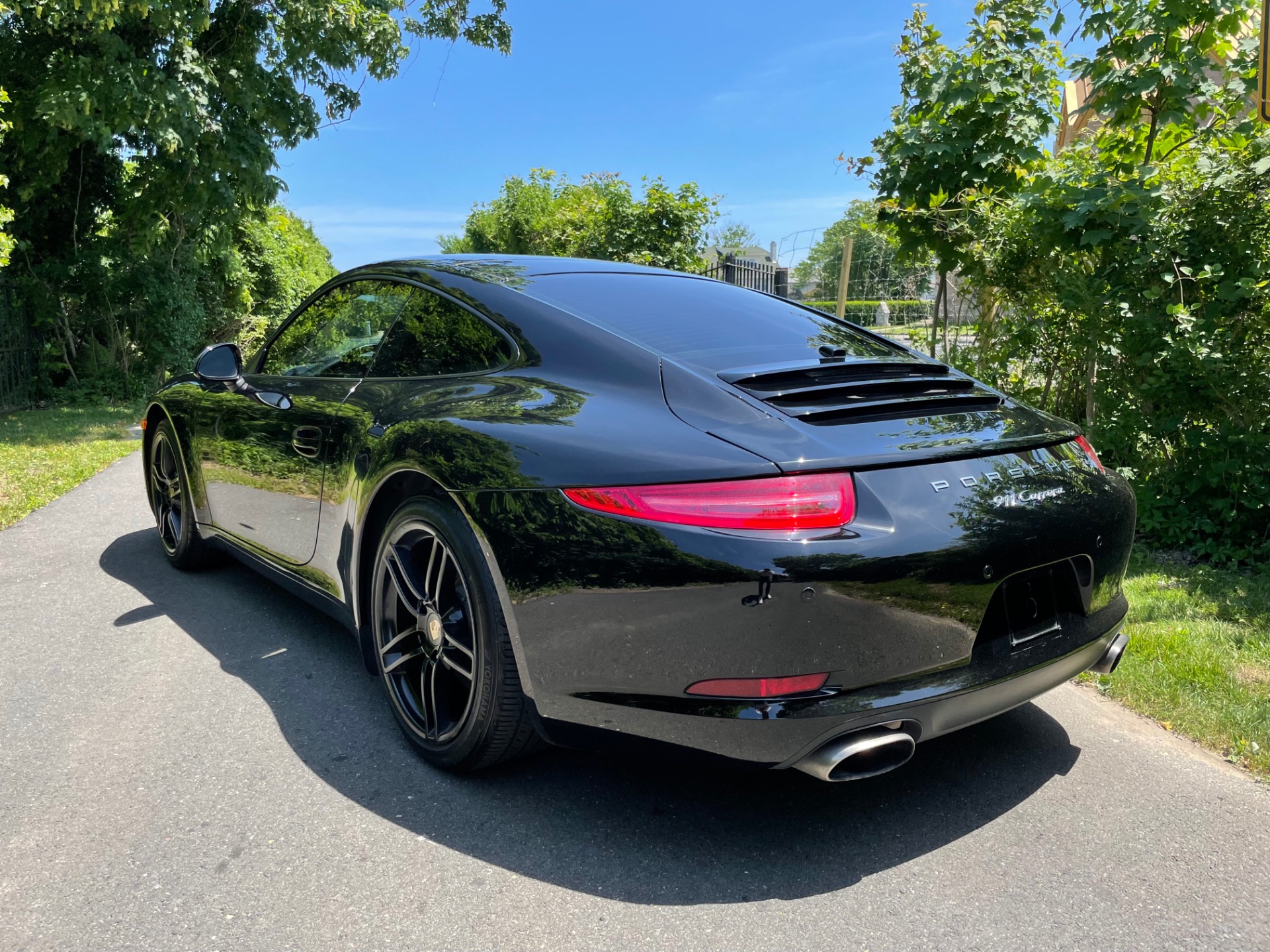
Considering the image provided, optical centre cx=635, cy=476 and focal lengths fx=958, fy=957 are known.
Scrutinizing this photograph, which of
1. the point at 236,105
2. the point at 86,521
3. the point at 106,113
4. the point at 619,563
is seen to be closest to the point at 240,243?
the point at 236,105

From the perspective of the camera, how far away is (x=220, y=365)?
13.3 feet

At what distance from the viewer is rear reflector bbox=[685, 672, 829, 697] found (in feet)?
6.72

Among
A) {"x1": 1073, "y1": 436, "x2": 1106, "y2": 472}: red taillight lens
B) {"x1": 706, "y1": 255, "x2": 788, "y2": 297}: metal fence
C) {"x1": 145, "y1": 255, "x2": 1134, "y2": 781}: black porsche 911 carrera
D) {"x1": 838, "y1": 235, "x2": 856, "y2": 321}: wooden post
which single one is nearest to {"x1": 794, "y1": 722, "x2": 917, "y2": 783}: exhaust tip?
{"x1": 145, "y1": 255, "x2": 1134, "y2": 781}: black porsche 911 carrera

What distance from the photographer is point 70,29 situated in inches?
452

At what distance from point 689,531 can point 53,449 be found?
9337mm

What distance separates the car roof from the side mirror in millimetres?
756

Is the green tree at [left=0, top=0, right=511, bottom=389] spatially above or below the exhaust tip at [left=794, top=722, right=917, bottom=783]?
above

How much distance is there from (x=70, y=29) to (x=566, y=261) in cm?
1122

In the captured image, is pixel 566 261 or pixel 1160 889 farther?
pixel 566 261

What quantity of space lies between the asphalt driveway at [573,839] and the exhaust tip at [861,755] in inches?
12.0

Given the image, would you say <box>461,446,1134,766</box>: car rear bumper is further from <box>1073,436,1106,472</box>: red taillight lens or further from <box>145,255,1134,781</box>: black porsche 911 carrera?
<box>1073,436,1106,472</box>: red taillight lens

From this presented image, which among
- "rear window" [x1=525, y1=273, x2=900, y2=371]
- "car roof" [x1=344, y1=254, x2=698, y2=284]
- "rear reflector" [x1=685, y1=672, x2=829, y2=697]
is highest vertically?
"car roof" [x1=344, y1=254, x2=698, y2=284]

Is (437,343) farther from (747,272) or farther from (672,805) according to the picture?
(747,272)

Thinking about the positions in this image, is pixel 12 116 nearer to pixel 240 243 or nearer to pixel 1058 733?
pixel 240 243
